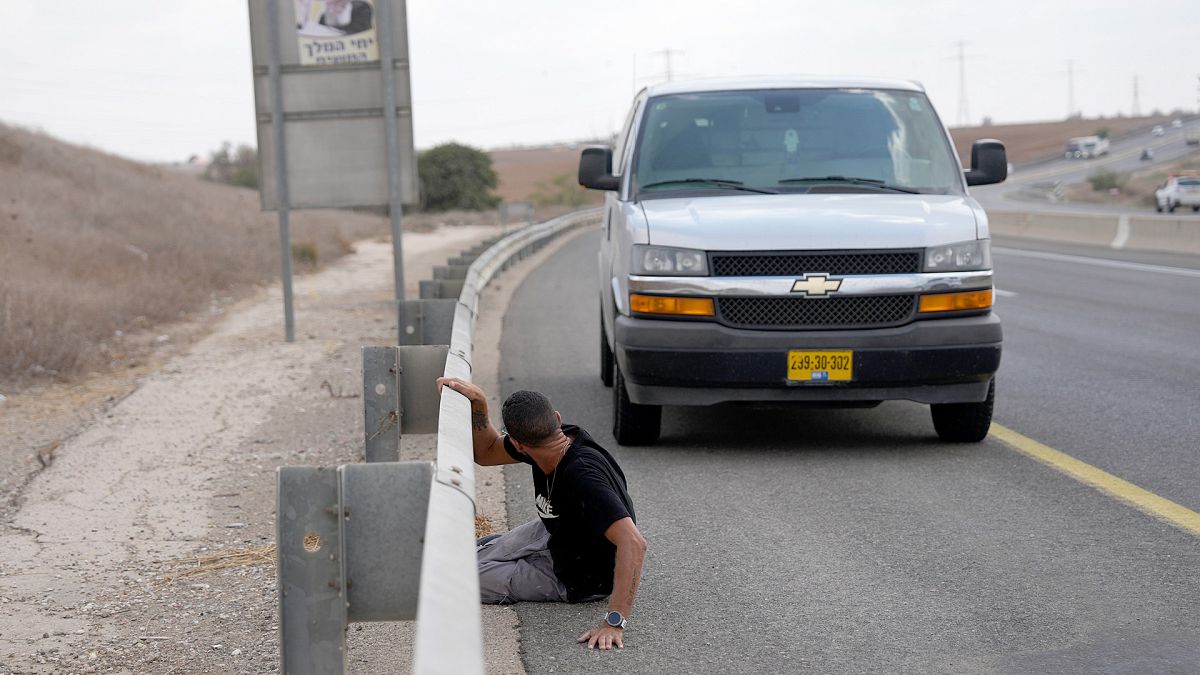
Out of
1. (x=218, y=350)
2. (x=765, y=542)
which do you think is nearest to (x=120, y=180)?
(x=218, y=350)

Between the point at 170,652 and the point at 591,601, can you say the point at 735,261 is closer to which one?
the point at 591,601

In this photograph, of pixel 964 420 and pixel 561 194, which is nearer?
pixel 964 420

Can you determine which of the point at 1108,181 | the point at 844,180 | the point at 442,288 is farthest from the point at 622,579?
the point at 1108,181

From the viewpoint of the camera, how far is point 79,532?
21.0 feet

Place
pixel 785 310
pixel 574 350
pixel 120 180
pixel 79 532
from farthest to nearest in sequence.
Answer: pixel 120 180 → pixel 574 350 → pixel 785 310 → pixel 79 532

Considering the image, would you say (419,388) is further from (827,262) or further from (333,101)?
(333,101)

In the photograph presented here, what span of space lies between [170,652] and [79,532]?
2037mm

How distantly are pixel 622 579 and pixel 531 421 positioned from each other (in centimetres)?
64

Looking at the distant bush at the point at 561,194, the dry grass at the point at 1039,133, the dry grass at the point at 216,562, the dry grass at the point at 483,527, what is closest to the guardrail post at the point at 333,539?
the dry grass at the point at 216,562

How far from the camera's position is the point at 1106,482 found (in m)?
6.64

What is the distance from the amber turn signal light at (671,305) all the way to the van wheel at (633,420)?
16.6 inches

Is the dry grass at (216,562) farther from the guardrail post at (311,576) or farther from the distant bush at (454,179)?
the distant bush at (454,179)

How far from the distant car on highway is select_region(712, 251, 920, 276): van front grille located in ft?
143

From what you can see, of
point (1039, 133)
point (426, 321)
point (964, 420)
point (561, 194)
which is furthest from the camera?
point (1039, 133)
